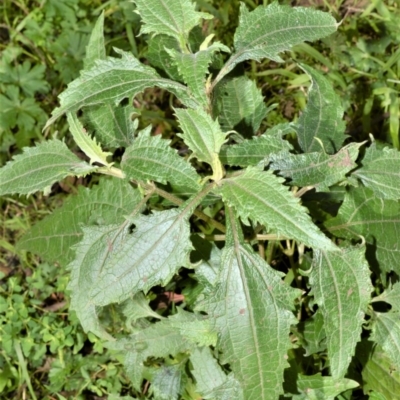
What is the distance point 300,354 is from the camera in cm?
234

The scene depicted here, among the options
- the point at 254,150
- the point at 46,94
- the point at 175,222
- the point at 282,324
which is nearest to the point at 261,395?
the point at 282,324

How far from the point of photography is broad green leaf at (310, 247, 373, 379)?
65.7 inches

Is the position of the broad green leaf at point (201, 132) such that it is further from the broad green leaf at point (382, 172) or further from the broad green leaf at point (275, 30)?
the broad green leaf at point (382, 172)

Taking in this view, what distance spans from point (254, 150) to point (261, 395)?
70 cm

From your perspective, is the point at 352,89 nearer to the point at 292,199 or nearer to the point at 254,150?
the point at 254,150

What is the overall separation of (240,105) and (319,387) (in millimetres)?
1041

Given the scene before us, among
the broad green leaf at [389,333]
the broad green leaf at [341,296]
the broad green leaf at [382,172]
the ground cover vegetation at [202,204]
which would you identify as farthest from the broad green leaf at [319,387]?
the broad green leaf at [382,172]

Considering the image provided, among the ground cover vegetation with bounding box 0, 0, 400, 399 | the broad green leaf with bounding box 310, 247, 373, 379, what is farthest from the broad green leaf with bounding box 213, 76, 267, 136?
the broad green leaf with bounding box 310, 247, 373, 379

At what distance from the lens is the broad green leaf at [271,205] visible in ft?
4.49

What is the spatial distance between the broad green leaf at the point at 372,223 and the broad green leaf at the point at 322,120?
0.21 meters

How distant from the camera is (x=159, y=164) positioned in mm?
1667

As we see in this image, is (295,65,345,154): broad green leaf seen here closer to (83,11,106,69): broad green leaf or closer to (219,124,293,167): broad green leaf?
(219,124,293,167): broad green leaf

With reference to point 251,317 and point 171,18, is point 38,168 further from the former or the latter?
point 251,317

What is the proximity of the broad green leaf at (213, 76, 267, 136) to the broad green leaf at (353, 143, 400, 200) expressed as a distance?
43 cm
